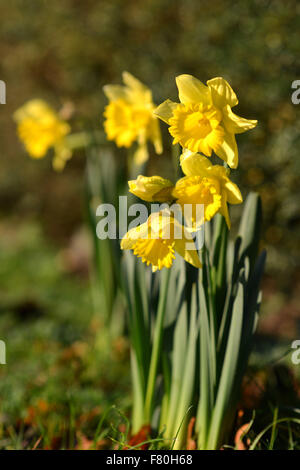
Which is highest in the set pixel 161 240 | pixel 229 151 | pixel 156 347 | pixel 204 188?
pixel 229 151

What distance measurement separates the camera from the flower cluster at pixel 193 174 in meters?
1.09

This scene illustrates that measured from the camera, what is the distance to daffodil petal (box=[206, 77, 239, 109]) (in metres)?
1.12

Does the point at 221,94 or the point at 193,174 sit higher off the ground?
the point at 221,94

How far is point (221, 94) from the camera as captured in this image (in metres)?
1.13

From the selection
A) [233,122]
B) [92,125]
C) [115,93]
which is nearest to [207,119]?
[233,122]

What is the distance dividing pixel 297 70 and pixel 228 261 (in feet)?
6.24

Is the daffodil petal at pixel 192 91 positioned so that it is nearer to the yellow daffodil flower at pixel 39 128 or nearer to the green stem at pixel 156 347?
the green stem at pixel 156 347

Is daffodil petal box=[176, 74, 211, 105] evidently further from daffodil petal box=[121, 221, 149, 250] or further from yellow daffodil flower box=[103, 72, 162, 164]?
yellow daffodil flower box=[103, 72, 162, 164]

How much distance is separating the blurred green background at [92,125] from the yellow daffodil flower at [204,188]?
1.17 meters

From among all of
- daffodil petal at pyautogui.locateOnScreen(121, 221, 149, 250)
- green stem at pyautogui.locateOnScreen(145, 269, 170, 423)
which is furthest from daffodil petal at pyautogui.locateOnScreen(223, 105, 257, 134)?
green stem at pyautogui.locateOnScreen(145, 269, 170, 423)

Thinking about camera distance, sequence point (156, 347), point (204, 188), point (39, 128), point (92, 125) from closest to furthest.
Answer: point (204, 188)
point (156, 347)
point (39, 128)
point (92, 125)

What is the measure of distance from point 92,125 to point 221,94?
5.27 feet

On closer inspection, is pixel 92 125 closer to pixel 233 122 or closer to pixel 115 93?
pixel 115 93
